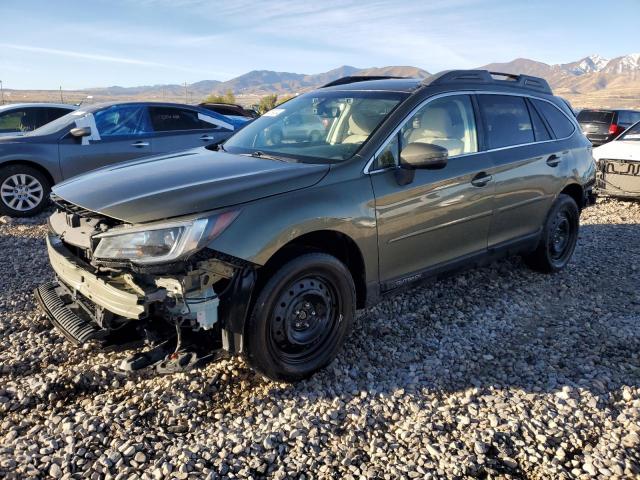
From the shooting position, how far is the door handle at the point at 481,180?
13.5 ft

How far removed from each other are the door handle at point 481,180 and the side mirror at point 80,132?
5.68m

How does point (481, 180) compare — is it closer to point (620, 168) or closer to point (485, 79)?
point (485, 79)

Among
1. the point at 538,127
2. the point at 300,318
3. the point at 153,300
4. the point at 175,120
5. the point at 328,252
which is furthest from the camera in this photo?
the point at 175,120

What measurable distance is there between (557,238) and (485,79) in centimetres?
193

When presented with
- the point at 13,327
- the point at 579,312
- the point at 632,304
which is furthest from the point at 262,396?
the point at 632,304

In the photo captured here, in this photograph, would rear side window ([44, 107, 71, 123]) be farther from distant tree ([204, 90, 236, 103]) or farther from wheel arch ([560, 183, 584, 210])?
distant tree ([204, 90, 236, 103])

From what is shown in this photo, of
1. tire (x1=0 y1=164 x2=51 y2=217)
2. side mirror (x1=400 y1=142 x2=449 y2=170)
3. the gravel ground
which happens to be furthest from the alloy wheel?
side mirror (x1=400 y1=142 x2=449 y2=170)

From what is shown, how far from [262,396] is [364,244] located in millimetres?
1128

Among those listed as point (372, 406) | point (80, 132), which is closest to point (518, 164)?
point (372, 406)

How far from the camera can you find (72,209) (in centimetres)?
321

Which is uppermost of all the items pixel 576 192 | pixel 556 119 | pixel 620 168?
pixel 556 119

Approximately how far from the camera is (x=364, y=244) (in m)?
3.43

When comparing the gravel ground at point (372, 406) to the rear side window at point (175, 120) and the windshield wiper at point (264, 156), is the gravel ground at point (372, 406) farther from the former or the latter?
the rear side window at point (175, 120)

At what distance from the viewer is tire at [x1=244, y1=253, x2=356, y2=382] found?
119 inches
